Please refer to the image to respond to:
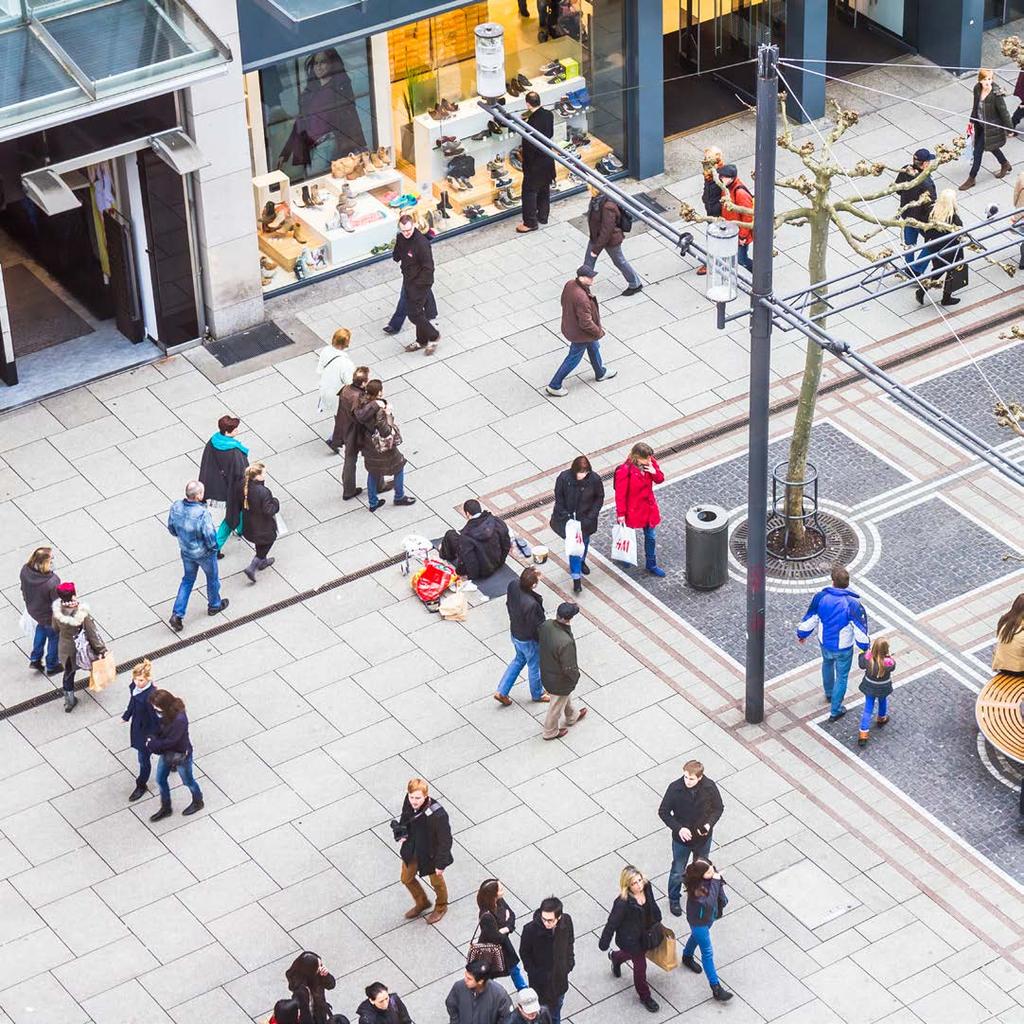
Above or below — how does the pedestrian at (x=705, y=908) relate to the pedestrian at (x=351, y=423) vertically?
below

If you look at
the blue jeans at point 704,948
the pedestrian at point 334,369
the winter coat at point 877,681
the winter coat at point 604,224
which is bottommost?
the blue jeans at point 704,948

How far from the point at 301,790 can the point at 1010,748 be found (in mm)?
6836

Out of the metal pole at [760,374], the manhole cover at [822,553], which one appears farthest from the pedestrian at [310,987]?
the manhole cover at [822,553]

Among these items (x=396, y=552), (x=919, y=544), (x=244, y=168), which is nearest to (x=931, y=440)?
(x=919, y=544)

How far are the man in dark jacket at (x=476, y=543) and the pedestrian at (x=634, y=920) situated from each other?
5.59m

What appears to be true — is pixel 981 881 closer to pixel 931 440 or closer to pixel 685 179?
pixel 931 440

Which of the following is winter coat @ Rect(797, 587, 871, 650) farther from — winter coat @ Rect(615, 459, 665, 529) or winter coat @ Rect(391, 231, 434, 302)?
winter coat @ Rect(391, 231, 434, 302)

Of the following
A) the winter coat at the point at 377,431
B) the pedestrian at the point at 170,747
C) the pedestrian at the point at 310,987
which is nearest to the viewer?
the pedestrian at the point at 310,987

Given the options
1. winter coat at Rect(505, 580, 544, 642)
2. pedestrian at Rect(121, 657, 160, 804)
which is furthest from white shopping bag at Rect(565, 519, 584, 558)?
pedestrian at Rect(121, 657, 160, 804)

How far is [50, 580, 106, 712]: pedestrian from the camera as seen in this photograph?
2227cm

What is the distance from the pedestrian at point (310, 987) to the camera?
17828mm

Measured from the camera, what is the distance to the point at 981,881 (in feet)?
67.4

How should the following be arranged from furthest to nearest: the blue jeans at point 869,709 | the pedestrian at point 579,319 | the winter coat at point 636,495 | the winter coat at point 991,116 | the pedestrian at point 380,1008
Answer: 1. the winter coat at point 991,116
2. the pedestrian at point 579,319
3. the winter coat at point 636,495
4. the blue jeans at point 869,709
5. the pedestrian at point 380,1008

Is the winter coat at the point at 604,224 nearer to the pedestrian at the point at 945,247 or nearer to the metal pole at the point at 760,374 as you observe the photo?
the pedestrian at the point at 945,247
